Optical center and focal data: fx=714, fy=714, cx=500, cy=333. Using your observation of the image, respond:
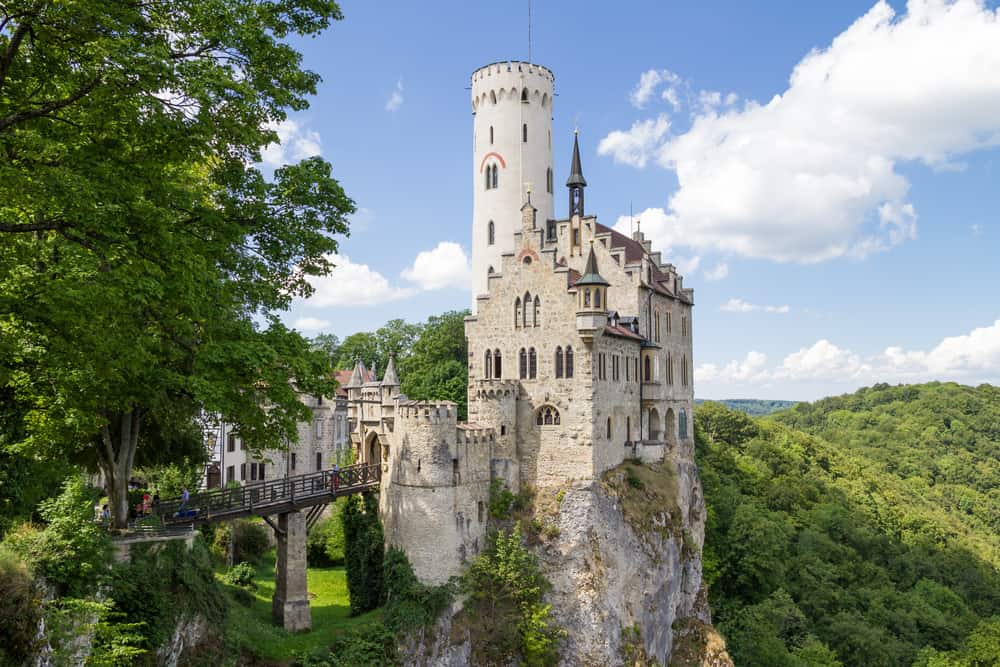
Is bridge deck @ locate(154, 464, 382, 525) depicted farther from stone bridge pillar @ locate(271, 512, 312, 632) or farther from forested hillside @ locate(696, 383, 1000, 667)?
forested hillside @ locate(696, 383, 1000, 667)

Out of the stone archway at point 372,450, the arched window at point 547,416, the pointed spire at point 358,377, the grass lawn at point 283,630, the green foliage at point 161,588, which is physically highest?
the pointed spire at point 358,377

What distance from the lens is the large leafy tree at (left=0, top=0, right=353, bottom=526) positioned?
13.5 m

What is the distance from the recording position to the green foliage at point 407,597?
3147cm

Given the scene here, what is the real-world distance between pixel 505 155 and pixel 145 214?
120ft

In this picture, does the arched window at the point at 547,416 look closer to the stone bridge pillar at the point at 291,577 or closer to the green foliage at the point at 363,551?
the green foliage at the point at 363,551

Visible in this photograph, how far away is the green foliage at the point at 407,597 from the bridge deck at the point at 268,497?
159 inches

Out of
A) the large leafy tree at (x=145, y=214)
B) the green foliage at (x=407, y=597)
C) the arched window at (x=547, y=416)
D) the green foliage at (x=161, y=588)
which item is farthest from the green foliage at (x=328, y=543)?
the large leafy tree at (x=145, y=214)

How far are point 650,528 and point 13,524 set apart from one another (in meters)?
31.2

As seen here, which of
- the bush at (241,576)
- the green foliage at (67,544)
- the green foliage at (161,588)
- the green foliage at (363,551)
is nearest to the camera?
the green foliage at (67,544)

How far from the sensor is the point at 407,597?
32344 millimetres

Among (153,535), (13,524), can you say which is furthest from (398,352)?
(13,524)

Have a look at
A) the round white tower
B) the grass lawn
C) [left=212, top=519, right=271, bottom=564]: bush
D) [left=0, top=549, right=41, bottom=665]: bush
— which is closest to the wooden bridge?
the grass lawn

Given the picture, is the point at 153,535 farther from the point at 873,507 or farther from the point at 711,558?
the point at 873,507

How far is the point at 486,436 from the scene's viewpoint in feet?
120
